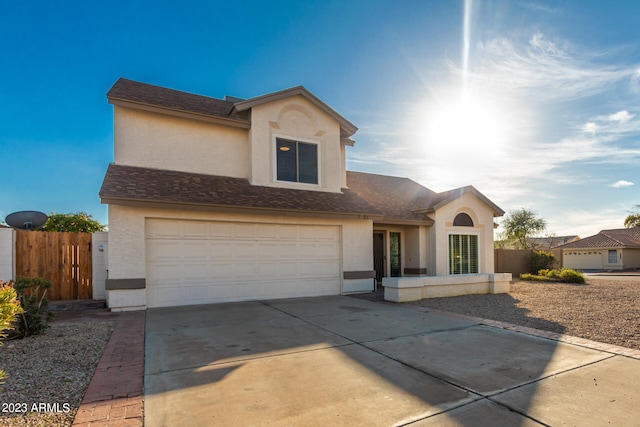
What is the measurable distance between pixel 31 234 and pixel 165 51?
7.55 m

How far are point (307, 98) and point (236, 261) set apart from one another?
6664 mm

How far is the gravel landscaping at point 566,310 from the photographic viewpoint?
700 cm

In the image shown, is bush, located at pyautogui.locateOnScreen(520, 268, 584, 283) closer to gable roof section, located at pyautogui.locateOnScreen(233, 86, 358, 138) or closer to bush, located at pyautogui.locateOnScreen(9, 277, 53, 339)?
gable roof section, located at pyautogui.locateOnScreen(233, 86, 358, 138)

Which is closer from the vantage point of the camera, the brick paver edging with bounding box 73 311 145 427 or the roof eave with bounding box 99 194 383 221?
the brick paver edging with bounding box 73 311 145 427

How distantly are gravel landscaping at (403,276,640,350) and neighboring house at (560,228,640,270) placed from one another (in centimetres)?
3117

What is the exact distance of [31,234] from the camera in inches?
416

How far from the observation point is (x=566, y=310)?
30.8ft

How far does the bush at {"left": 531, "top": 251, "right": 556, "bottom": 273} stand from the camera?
71.7ft

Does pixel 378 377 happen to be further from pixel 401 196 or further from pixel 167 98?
pixel 401 196

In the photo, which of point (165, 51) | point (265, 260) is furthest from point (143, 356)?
point (165, 51)

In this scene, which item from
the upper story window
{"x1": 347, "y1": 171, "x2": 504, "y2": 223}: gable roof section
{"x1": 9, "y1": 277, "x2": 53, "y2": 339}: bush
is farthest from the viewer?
{"x1": 347, "y1": 171, "x2": 504, "y2": 223}: gable roof section

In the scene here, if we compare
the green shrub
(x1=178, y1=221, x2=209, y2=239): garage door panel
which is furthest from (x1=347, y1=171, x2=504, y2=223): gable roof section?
(x1=178, y1=221, x2=209, y2=239): garage door panel

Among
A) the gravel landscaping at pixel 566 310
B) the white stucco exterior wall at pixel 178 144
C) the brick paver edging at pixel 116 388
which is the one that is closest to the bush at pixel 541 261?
the gravel landscaping at pixel 566 310

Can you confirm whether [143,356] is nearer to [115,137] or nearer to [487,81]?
[115,137]
